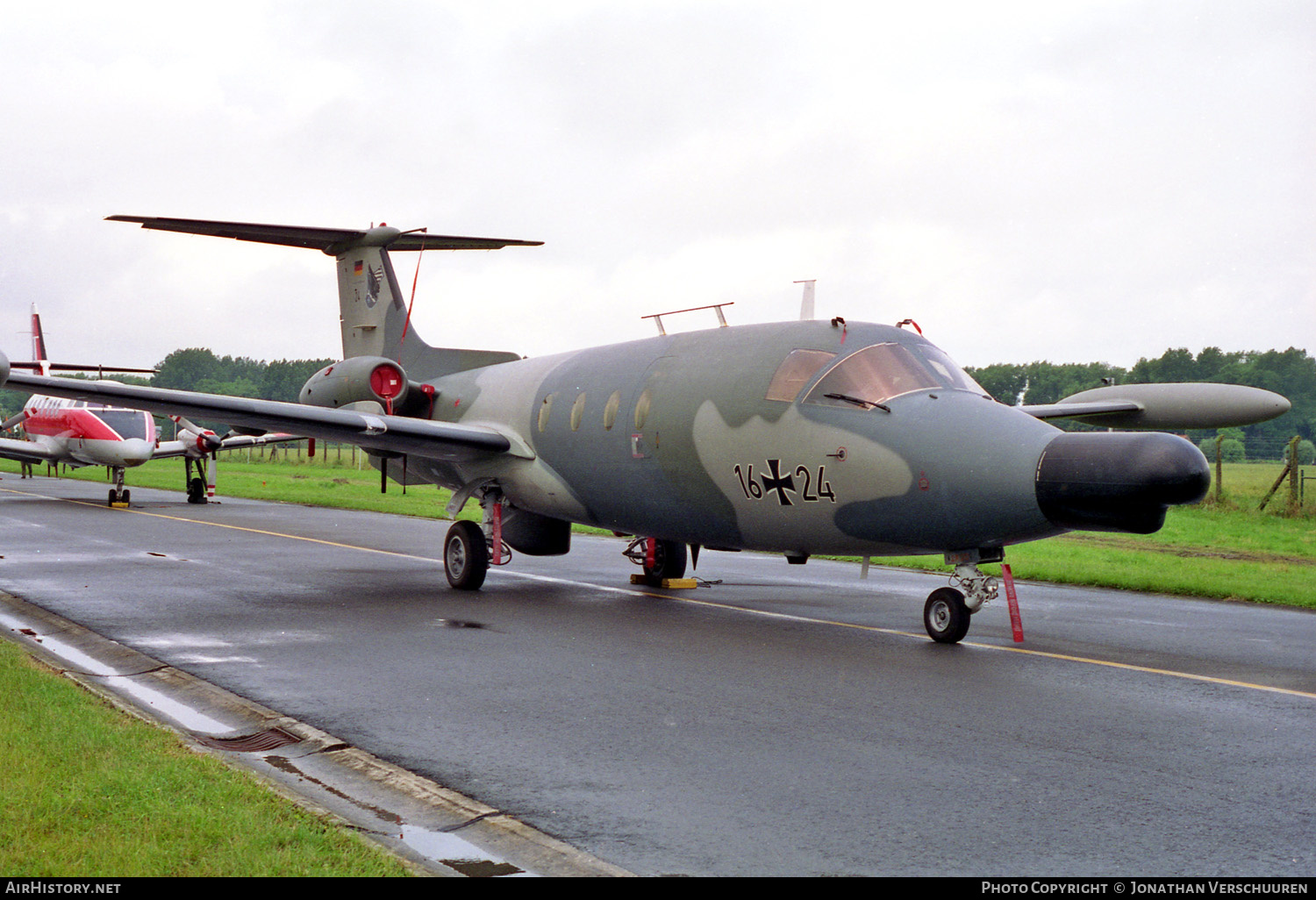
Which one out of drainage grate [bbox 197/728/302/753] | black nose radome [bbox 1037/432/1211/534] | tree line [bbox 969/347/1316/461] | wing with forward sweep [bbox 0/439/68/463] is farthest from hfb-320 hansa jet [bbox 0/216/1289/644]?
tree line [bbox 969/347/1316/461]

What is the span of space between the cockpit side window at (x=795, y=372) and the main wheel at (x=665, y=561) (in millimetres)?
4327

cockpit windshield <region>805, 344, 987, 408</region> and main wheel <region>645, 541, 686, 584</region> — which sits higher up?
cockpit windshield <region>805, 344, 987, 408</region>

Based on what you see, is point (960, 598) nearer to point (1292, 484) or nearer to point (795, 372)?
point (795, 372)

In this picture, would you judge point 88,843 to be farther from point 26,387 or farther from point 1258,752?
point 26,387

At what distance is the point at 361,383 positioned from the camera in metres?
13.6

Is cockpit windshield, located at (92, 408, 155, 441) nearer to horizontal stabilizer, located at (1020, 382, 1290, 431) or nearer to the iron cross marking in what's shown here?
horizontal stabilizer, located at (1020, 382, 1290, 431)

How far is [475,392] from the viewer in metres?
13.9

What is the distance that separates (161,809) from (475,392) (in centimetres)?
994

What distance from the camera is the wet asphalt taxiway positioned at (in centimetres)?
423

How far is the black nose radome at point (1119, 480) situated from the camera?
693cm

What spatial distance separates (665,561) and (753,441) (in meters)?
4.25

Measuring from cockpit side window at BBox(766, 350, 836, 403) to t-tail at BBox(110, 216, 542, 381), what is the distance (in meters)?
6.43

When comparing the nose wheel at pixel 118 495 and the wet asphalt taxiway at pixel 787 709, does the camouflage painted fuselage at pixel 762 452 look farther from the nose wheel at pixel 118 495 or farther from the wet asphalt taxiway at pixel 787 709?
the nose wheel at pixel 118 495


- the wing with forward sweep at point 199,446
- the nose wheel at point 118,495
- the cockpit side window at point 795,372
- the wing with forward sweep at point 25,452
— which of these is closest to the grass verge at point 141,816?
the cockpit side window at point 795,372
